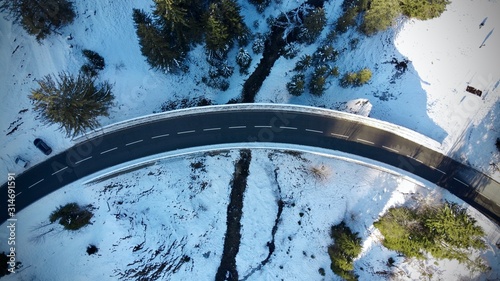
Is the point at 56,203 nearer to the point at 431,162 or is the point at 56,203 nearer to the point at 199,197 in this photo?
the point at 199,197

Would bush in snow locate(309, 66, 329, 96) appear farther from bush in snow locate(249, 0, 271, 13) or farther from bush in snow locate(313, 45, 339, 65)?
bush in snow locate(249, 0, 271, 13)

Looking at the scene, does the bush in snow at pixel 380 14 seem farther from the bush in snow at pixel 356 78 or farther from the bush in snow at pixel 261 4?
the bush in snow at pixel 261 4

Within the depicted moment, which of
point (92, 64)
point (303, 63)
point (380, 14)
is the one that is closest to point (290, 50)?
point (303, 63)

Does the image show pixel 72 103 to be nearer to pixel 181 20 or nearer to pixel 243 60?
pixel 181 20

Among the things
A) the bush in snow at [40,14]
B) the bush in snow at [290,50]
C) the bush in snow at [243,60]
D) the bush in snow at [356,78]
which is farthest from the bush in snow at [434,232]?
the bush in snow at [40,14]

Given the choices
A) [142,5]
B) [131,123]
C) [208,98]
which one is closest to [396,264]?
→ [208,98]

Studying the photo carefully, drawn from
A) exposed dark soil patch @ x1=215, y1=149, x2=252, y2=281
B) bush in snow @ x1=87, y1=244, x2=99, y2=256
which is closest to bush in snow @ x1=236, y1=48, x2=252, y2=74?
exposed dark soil patch @ x1=215, y1=149, x2=252, y2=281
